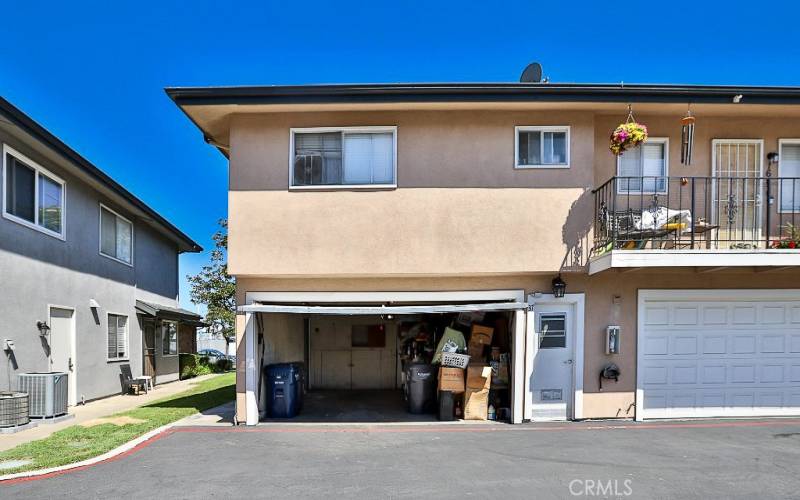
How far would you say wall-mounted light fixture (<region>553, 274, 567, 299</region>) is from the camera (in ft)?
30.6

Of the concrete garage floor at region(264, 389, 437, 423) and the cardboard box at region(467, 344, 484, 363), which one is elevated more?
the cardboard box at region(467, 344, 484, 363)

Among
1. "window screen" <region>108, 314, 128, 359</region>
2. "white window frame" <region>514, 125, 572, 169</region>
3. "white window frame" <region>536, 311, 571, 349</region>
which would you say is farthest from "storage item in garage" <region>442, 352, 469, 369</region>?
"window screen" <region>108, 314, 128, 359</region>

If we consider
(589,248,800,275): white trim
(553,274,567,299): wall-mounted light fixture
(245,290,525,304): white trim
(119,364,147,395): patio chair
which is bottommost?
(119,364,147,395): patio chair

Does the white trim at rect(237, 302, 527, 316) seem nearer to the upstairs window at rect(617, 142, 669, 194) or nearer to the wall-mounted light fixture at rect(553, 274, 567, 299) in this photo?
the wall-mounted light fixture at rect(553, 274, 567, 299)

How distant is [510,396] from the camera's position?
32.5 ft

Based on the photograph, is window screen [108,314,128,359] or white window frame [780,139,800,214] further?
→ window screen [108,314,128,359]

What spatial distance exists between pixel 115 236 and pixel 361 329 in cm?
855

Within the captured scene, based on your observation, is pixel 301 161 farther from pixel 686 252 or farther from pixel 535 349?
pixel 686 252

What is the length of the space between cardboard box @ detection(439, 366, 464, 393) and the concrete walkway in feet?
24.1

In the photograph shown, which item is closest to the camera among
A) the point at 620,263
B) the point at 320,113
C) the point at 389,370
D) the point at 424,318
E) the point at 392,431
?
the point at 620,263

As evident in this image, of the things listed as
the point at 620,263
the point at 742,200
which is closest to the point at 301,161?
the point at 620,263

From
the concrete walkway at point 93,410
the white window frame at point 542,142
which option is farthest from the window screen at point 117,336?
the white window frame at point 542,142

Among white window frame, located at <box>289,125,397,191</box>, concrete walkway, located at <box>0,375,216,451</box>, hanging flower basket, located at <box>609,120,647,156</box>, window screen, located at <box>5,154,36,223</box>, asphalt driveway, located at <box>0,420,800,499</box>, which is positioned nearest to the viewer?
asphalt driveway, located at <box>0,420,800,499</box>

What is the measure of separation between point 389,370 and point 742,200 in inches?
384
